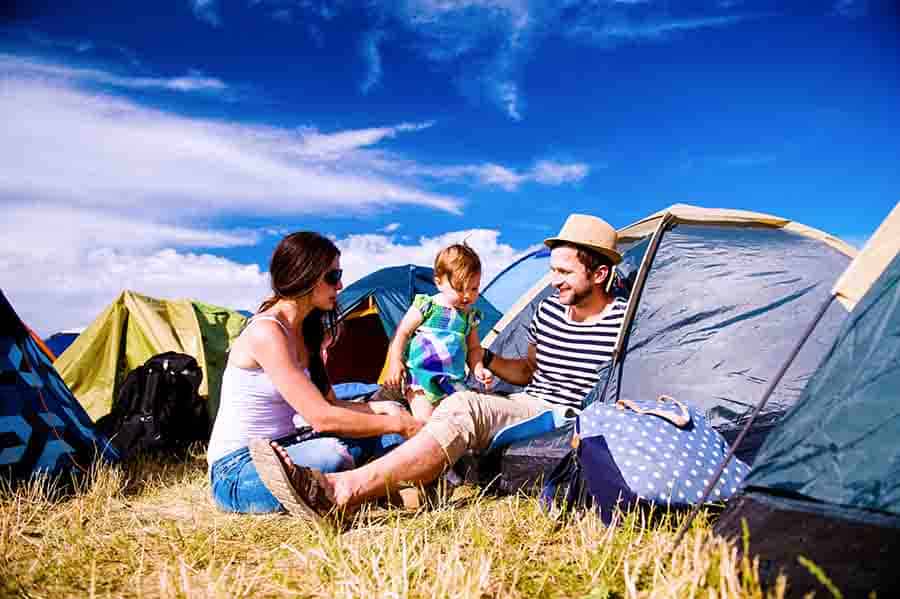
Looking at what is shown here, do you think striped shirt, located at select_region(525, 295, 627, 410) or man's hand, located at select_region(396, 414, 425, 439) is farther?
striped shirt, located at select_region(525, 295, 627, 410)

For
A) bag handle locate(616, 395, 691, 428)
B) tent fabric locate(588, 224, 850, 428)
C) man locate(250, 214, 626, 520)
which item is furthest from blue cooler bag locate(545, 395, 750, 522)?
tent fabric locate(588, 224, 850, 428)

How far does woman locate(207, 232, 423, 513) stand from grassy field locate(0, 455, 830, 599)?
23cm

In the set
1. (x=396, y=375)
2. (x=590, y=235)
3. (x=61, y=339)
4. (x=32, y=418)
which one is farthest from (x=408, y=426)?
(x=61, y=339)

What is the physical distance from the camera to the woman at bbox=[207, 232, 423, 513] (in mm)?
2900

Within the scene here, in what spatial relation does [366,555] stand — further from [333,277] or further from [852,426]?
[852,426]

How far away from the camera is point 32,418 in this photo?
3.65 m

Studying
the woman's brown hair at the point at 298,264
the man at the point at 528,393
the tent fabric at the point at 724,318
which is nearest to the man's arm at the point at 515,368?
the man at the point at 528,393

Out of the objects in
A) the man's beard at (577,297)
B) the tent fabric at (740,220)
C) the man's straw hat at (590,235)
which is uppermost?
the tent fabric at (740,220)

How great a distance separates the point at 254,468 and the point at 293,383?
1.56ft

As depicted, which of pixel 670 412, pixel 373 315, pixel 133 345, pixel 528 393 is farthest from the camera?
pixel 373 315

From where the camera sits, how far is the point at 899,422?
1868mm

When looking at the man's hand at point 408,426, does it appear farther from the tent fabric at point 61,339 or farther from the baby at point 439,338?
the tent fabric at point 61,339

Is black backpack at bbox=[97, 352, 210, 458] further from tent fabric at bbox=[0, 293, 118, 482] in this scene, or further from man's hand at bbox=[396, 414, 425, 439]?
man's hand at bbox=[396, 414, 425, 439]

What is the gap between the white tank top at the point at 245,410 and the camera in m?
3.06
